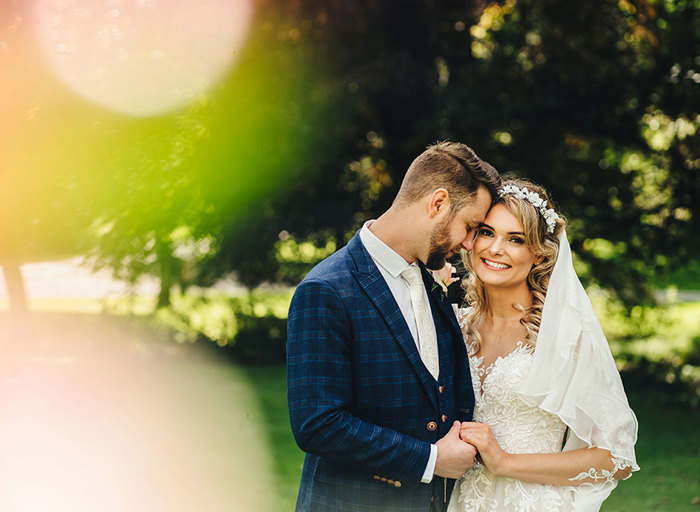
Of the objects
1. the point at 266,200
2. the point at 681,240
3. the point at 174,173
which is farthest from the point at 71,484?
the point at 681,240

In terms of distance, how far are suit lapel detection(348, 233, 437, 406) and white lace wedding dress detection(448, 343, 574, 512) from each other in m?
0.65

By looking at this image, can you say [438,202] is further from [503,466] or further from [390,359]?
[503,466]

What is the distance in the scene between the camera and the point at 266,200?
8.91 m

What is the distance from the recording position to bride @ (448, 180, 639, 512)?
3010 mm

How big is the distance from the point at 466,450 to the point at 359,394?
485mm

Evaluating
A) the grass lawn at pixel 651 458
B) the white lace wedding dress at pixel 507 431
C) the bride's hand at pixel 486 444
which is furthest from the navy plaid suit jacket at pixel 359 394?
the grass lawn at pixel 651 458

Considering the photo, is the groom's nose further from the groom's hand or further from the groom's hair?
the groom's hand

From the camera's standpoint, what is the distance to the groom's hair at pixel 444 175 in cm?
276

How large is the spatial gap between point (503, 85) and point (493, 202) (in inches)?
230

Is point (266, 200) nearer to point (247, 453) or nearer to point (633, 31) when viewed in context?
point (247, 453)

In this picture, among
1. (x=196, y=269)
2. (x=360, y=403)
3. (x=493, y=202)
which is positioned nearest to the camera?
(x=360, y=403)

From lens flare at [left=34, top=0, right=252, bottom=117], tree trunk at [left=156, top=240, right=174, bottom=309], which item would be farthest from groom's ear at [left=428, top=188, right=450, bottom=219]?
tree trunk at [left=156, top=240, right=174, bottom=309]

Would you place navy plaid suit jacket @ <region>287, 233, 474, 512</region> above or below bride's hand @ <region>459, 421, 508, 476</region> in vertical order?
above

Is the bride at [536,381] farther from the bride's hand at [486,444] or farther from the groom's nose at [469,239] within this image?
the groom's nose at [469,239]
